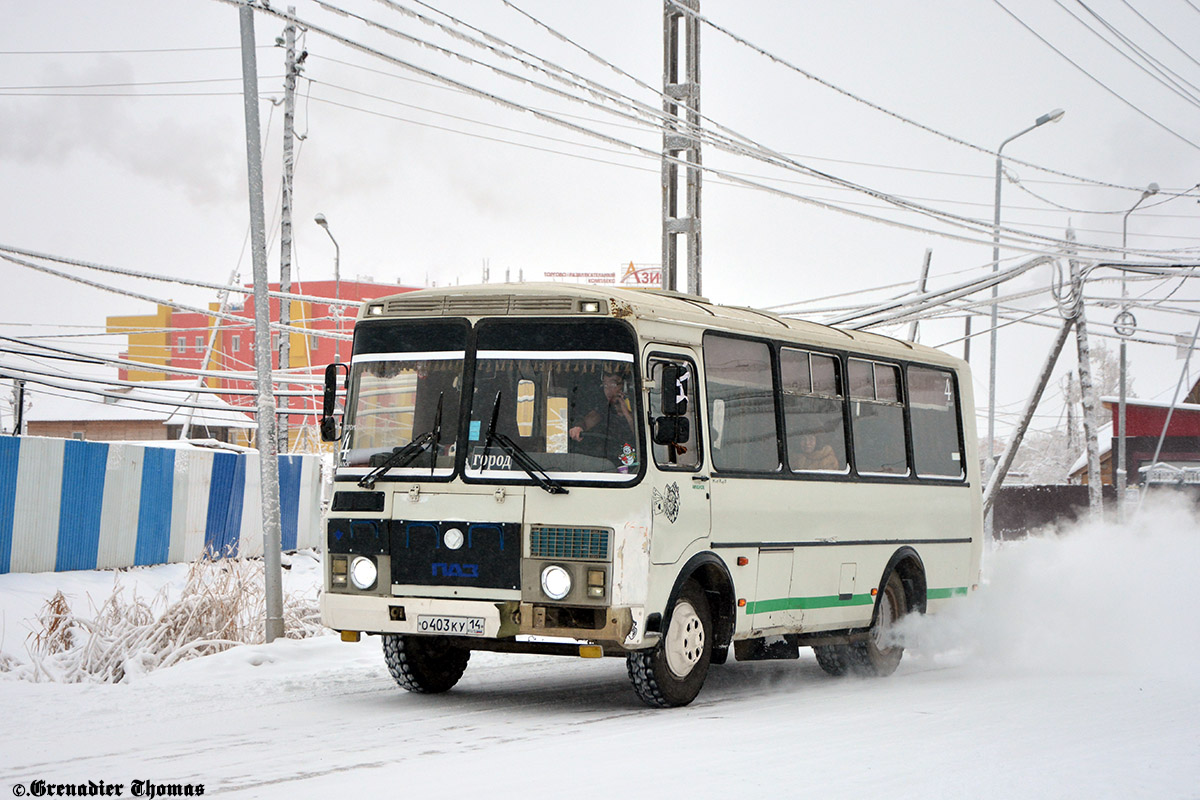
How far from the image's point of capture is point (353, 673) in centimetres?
1173

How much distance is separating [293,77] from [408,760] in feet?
78.4

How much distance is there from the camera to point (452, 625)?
9.41 metres

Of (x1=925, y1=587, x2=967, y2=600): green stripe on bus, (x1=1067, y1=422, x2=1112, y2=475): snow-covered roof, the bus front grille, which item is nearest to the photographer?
the bus front grille

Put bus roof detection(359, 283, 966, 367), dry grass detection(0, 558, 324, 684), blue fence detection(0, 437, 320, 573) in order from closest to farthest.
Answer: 1. bus roof detection(359, 283, 966, 367)
2. dry grass detection(0, 558, 324, 684)
3. blue fence detection(0, 437, 320, 573)

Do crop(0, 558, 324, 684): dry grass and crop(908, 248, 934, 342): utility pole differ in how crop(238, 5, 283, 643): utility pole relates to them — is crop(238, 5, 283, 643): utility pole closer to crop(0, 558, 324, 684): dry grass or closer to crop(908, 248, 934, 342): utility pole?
crop(0, 558, 324, 684): dry grass

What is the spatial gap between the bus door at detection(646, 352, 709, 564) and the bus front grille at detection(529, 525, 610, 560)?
0.47 metres

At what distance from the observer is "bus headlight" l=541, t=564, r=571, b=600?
9.18 meters

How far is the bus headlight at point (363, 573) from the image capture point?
31.8 feet

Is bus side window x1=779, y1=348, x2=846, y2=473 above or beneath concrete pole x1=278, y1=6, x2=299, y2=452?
beneath

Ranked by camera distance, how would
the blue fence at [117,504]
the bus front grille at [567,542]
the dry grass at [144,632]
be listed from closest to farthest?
the bus front grille at [567,542] → the dry grass at [144,632] → the blue fence at [117,504]

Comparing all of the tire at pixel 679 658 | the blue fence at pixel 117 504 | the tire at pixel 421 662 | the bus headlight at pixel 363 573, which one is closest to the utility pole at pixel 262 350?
the tire at pixel 421 662

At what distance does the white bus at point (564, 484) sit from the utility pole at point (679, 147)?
616 cm

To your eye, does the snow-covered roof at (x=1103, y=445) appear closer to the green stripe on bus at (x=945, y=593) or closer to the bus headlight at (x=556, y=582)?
the green stripe on bus at (x=945, y=593)

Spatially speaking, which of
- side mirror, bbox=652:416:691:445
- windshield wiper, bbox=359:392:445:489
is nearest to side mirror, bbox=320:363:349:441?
windshield wiper, bbox=359:392:445:489
